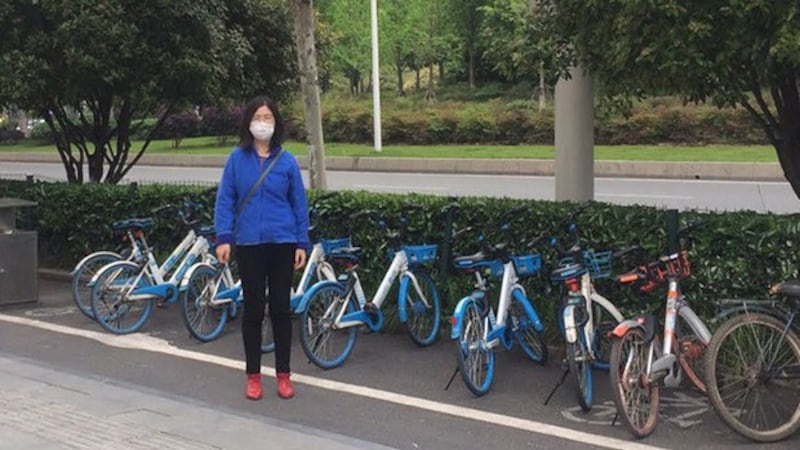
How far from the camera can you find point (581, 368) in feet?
17.4

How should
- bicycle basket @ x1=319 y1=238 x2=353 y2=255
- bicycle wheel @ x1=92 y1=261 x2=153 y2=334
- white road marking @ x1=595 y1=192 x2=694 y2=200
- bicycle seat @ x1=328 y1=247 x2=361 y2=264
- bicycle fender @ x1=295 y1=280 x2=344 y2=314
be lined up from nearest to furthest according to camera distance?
bicycle fender @ x1=295 y1=280 x2=344 y2=314, bicycle seat @ x1=328 y1=247 x2=361 y2=264, bicycle basket @ x1=319 y1=238 x2=353 y2=255, bicycle wheel @ x1=92 y1=261 x2=153 y2=334, white road marking @ x1=595 y1=192 x2=694 y2=200

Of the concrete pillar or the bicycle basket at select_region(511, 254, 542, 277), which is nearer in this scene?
the bicycle basket at select_region(511, 254, 542, 277)

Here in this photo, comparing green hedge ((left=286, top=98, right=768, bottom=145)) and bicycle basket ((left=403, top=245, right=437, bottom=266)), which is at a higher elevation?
green hedge ((left=286, top=98, right=768, bottom=145))

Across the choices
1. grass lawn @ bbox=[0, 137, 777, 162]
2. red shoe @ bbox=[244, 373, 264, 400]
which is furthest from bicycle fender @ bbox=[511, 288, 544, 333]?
grass lawn @ bbox=[0, 137, 777, 162]

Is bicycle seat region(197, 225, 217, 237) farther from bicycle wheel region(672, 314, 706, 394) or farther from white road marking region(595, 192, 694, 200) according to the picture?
white road marking region(595, 192, 694, 200)

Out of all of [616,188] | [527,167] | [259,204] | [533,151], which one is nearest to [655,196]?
[616,188]

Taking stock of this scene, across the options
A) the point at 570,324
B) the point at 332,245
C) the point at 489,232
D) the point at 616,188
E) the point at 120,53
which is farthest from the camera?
the point at 616,188

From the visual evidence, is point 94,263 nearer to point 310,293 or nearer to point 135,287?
point 135,287

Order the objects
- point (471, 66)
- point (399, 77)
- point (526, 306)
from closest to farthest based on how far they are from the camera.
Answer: point (526, 306)
point (471, 66)
point (399, 77)

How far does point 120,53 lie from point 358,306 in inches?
195

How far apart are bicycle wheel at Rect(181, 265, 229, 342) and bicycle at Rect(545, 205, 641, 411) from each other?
2908mm

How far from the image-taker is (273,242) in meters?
5.64

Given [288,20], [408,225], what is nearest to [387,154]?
[288,20]

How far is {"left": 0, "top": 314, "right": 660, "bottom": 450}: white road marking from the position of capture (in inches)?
194
